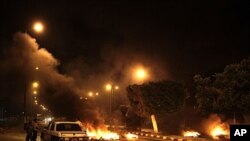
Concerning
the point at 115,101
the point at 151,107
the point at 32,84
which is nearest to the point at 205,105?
the point at 151,107

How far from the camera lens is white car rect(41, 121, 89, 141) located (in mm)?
18125

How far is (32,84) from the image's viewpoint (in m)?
40.6

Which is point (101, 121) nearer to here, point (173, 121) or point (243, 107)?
point (243, 107)

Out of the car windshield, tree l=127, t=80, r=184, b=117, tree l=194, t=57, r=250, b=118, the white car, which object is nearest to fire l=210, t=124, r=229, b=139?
tree l=194, t=57, r=250, b=118

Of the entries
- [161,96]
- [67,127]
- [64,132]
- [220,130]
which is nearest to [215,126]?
[220,130]

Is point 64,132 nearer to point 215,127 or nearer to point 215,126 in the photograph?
point 215,127

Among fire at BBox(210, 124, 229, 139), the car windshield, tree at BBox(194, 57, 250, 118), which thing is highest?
tree at BBox(194, 57, 250, 118)

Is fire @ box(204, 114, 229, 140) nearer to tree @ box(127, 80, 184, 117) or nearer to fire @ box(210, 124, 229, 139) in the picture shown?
fire @ box(210, 124, 229, 139)

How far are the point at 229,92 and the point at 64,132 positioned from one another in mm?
20244

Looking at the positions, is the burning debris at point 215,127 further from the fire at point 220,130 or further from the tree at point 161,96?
the tree at point 161,96

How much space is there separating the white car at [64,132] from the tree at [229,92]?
17.8 m

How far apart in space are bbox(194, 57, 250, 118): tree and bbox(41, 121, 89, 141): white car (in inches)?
701

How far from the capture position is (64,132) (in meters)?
18.4

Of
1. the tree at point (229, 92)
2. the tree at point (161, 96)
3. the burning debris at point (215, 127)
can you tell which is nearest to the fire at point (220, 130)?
the burning debris at point (215, 127)
